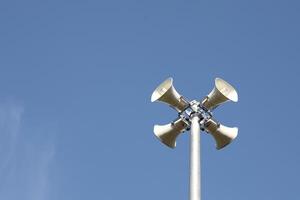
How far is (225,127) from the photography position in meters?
18.1

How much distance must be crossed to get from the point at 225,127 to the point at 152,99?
81.2 inches

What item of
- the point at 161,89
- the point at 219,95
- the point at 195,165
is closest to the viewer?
the point at 195,165

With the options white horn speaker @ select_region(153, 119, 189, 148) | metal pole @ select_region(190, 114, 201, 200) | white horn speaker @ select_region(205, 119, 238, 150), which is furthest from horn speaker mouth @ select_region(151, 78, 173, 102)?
metal pole @ select_region(190, 114, 201, 200)

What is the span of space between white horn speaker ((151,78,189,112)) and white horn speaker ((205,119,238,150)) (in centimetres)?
79

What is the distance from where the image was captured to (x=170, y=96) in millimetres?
17969

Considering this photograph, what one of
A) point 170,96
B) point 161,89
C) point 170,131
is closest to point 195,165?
point 170,131

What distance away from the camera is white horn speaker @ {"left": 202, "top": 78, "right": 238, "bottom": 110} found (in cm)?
1772

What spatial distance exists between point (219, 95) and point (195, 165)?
9.69 feet

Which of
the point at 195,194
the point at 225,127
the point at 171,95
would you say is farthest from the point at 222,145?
the point at 195,194

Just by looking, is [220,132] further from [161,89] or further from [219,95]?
[161,89]

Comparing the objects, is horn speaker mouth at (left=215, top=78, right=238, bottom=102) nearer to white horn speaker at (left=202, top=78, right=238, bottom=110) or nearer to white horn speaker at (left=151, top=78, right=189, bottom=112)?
white horn speaker at (left=202, top=78, right=238, bottom=110)

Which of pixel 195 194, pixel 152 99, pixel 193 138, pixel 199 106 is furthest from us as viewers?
pixel 152 99

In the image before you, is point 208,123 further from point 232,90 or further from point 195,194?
point 195,194

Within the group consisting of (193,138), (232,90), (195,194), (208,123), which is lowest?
(195,194)
